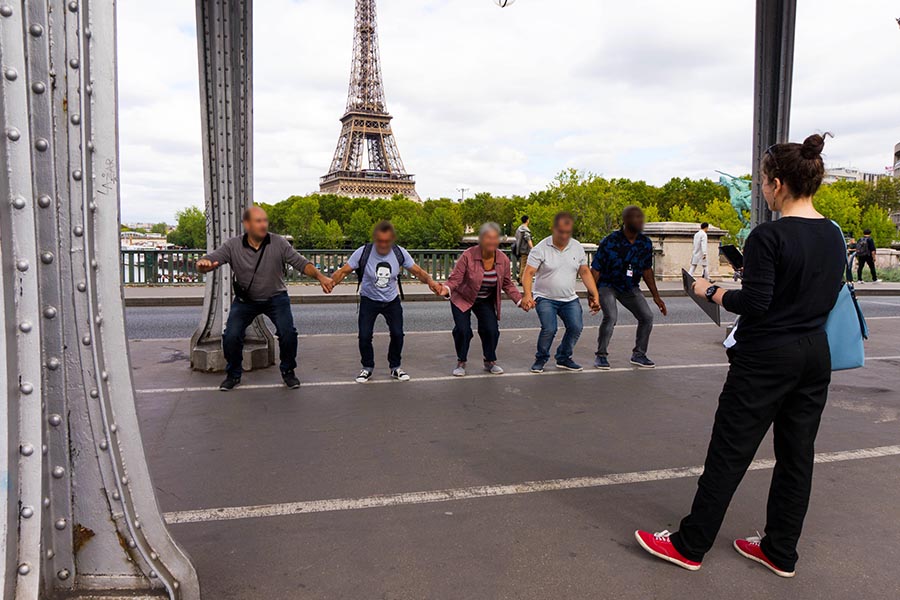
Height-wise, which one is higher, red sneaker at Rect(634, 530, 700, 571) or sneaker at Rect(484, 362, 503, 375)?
sneaker at Rect(484, 362, 503, 375)

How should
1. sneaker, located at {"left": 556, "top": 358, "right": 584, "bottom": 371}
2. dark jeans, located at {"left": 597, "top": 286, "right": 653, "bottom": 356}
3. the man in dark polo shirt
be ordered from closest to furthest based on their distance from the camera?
the man in dark polo shirt, sneaker, located at {"left": 556, "top": 358, "right": 584, "bottom": 371}, dark jeans, located at {"left": 597, "top": 286, "right": 653, "bottom": 356}

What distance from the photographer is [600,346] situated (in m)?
7.59

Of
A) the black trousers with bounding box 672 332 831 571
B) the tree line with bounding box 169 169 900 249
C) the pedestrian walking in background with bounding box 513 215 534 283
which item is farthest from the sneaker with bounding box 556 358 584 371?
the tree line with bounding box 169 169 900 249

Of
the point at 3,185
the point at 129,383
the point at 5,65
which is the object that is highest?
the point at 5,65

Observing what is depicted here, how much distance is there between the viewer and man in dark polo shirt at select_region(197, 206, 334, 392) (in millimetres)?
6172

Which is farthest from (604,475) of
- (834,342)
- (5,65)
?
(5,65)

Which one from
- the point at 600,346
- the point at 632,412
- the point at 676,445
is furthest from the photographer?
the point at 600,346

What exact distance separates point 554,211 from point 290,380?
162 ft

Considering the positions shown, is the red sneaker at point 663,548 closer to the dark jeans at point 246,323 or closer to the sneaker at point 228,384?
the dark jeans at point 246,323

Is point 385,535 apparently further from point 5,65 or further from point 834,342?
point 5,65

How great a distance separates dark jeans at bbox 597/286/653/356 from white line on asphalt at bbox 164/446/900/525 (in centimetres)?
325

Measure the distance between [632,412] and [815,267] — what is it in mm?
3105

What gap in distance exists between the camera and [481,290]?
704 cm

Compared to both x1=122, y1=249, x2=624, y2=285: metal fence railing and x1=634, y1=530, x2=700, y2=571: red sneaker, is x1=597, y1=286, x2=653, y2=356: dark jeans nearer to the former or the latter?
x1=634, y1=530, x2=700, y2=571: red sneaker
